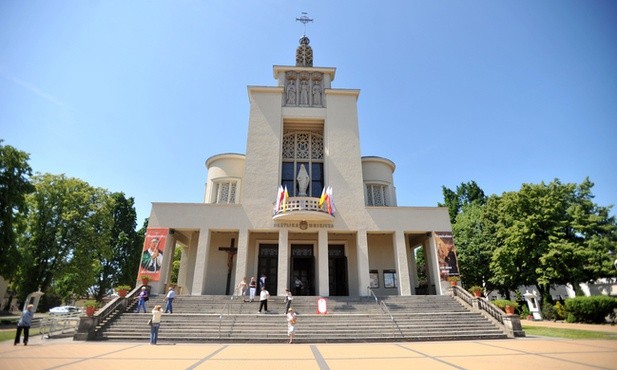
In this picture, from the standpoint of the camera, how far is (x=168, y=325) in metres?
13.0

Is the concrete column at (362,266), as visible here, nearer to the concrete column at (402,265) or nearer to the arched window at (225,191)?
the concrete column at (402,265)

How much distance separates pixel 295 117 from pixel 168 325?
56.2 feet

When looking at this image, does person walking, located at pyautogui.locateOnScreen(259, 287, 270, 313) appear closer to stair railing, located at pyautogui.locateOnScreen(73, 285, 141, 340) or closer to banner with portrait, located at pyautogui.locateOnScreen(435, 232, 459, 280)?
stair railing, located at pyautogui.locateOnScreen(73, 285, 141, 340)

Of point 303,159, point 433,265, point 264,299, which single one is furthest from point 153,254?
point 433,265

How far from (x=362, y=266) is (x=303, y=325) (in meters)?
7.69

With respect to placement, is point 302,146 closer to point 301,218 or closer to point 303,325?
point 301,218

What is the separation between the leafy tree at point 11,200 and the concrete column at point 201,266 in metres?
11.8

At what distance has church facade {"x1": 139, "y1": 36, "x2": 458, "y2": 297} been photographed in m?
19.6

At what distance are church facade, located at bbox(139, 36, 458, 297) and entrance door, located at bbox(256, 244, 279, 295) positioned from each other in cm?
7

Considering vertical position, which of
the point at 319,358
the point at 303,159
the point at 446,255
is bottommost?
the point at 319,358

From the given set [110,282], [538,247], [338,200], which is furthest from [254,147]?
[110,282]

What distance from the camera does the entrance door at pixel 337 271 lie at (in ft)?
70.2

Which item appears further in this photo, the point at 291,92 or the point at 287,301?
the point at 291,92

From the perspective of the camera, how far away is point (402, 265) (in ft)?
64.4
